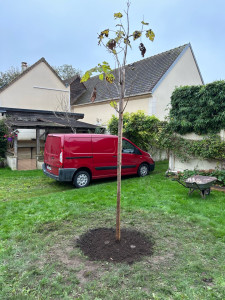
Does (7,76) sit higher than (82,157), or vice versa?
(7,76)

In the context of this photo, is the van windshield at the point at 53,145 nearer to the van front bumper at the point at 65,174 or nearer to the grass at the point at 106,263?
the van front bumper at the point at 65,174

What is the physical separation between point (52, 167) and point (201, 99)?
20.5 ft

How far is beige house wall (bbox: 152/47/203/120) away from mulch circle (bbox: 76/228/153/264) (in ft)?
37.6

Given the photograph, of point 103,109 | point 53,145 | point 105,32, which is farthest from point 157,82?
point 105,32

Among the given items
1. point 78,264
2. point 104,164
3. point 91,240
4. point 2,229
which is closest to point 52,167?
point 104,164

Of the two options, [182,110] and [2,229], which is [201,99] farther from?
[2,229]

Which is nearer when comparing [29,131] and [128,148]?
[128,148]

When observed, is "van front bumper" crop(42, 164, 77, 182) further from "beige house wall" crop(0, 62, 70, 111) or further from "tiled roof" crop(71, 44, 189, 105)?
"beige house wall" crop(0, 62, 70, 111)

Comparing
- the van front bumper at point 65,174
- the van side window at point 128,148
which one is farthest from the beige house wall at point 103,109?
the van front bumper at point 65,174

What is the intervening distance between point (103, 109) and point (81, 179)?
1158 cm

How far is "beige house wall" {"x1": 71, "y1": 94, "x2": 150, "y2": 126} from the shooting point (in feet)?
49.4

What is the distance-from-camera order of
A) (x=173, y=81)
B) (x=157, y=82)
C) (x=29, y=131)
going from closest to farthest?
(x=157, y=82)
(x=173, y=81)
(x=29, y=131)

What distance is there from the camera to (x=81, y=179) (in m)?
7.89

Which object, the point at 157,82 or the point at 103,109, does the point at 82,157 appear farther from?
the point at 103,109
